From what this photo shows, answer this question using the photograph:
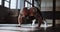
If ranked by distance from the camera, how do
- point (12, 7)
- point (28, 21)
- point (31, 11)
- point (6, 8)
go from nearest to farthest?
1. point (31, 11)
2. point (6, 8)
3. point (12, 7)
4. point (28, 21)

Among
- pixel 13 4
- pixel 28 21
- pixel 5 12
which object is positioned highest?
pixel 13 4

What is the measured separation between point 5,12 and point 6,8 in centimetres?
16

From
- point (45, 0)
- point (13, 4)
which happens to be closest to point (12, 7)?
point (13, 4)

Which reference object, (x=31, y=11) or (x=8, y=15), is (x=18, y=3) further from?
(x=31, y=11)

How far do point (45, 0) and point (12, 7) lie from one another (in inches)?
80.4

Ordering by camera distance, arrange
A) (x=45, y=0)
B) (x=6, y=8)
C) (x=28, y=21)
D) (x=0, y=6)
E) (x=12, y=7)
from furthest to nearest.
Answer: (x=45, y=0) → (x=28, y=21) → (x=12, y=7) → (x=6, y=8) → (x=0, y=6)

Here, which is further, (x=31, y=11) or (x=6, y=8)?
(x=6, y=8)

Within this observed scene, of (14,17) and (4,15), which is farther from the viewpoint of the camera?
(14,17)

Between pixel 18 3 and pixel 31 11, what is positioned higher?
pixel 18 3

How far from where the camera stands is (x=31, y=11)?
2.06 metres

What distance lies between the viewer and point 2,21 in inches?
119

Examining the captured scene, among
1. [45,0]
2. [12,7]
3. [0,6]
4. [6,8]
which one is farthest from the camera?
[45,0]

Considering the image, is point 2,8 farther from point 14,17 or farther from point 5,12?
point 14,17

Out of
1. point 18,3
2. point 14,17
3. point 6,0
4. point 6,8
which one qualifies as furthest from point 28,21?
point 6,0
